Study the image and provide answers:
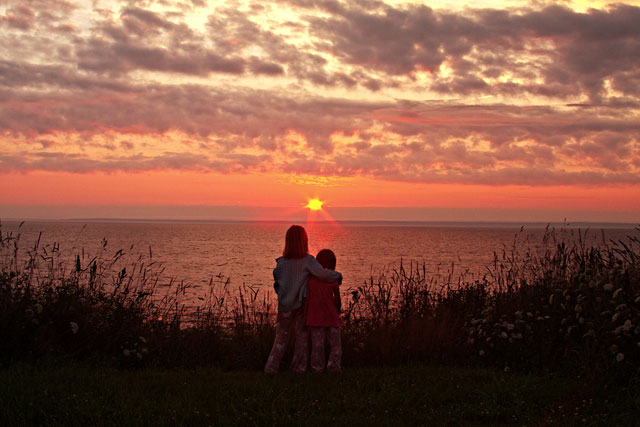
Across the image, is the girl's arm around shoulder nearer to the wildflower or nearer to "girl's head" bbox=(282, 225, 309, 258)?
"girl's head" bbox=(282, 225, 309, 258)

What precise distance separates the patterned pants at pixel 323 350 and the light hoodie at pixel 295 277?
1.98ft

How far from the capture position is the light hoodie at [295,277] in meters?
9.31

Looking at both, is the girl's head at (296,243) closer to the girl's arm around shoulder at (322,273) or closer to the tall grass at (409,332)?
the girl's arm around shoulder at (322,273)

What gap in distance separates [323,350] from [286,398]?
2.09 m

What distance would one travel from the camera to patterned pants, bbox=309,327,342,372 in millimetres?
9109

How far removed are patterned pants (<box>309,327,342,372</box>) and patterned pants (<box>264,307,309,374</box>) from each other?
137mm

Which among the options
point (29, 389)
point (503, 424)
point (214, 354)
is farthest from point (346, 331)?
point (29, 389)

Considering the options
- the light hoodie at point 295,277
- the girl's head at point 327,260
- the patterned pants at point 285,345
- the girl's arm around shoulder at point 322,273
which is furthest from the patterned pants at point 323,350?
the girl's head at point 327,260

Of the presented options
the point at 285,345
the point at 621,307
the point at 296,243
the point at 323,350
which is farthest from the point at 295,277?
the point at 621,307

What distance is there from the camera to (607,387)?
7.41 m

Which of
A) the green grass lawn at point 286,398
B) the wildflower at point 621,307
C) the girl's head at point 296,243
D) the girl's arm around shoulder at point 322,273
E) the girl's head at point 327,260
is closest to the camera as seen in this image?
the green grass lawn at point 286,398

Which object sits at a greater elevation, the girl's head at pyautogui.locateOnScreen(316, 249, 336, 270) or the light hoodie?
the girl's head at pyautogui.locateOnScreen(316, 249, 336, 270)

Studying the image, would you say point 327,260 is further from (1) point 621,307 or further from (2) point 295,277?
(1) point 621,307

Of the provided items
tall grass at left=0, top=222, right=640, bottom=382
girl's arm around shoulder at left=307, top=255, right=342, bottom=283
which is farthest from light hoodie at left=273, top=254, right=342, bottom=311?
tall grass at left=0, top=222, right=640, bottom=382
